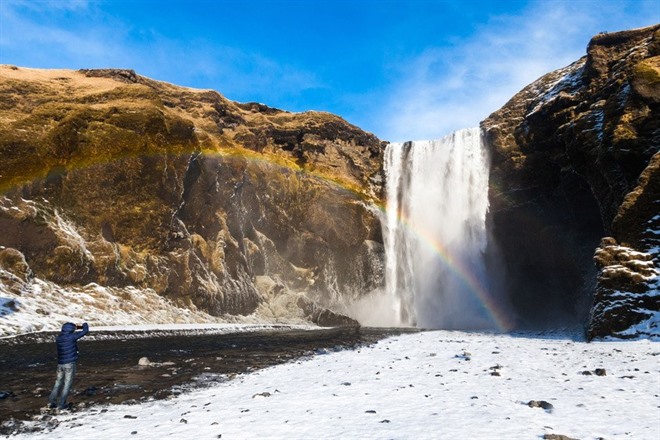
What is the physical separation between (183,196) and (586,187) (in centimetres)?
4014

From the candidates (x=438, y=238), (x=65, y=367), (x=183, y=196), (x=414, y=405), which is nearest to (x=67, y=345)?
(x=65, y=367)

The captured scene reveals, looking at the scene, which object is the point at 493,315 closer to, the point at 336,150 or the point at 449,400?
the point at 336,150

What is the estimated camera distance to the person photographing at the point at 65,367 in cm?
968

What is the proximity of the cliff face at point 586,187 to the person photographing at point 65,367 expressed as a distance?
23.1 metres

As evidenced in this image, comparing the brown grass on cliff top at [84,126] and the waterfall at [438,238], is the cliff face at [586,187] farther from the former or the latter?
the brown grass on cliff top at [84,126]

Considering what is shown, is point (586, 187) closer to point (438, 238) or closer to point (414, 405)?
point (438, 238)

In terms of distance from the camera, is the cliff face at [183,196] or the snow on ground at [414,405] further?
the cliff face at [183,196]

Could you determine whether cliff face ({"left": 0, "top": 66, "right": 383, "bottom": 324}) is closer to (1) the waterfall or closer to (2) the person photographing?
(1) the waterfall

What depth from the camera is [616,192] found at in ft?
91.9

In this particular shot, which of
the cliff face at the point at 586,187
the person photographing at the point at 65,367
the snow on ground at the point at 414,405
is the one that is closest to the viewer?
the snow on ground at the point at 414,405

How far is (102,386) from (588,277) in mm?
39971

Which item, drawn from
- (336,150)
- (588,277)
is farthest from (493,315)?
(336,150)

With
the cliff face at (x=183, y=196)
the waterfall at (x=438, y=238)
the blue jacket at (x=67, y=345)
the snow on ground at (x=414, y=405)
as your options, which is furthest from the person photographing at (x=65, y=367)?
the waterfall at (x=438, y=238)

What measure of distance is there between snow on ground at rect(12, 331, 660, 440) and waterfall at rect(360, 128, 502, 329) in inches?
1477
